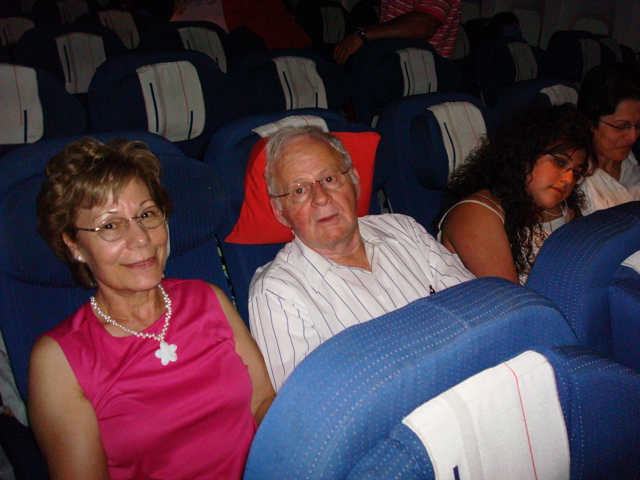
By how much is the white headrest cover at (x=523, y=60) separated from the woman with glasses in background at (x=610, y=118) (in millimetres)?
1570

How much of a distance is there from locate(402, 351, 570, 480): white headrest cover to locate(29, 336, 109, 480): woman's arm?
74 centimetres

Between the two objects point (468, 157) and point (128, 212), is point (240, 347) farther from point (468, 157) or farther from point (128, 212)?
point (468, 157)

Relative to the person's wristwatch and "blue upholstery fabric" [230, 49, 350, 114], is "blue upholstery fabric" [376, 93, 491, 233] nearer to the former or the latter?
"blue upholstery fabric" [230, 49, 350, 114]

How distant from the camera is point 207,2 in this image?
137 inches

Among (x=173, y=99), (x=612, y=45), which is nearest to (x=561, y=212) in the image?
(x=173, y=99)

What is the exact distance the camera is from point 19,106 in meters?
1.50

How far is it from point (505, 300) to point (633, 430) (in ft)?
0.95

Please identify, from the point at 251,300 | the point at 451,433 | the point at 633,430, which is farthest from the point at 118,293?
the point at 633,430

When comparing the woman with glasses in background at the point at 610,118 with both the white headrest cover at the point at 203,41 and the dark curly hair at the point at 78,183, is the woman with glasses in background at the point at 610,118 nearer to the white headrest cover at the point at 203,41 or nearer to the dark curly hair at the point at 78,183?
the dark curly hair at the point at 78,183

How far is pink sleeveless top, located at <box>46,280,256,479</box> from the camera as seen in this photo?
3.37 feet

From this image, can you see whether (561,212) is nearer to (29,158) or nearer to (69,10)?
(29,158)

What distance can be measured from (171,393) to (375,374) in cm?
73

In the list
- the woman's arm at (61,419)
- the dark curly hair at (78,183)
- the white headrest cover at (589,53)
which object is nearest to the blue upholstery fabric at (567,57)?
the white headrest cover at (589,53)

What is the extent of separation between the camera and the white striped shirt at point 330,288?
1.17 meters
